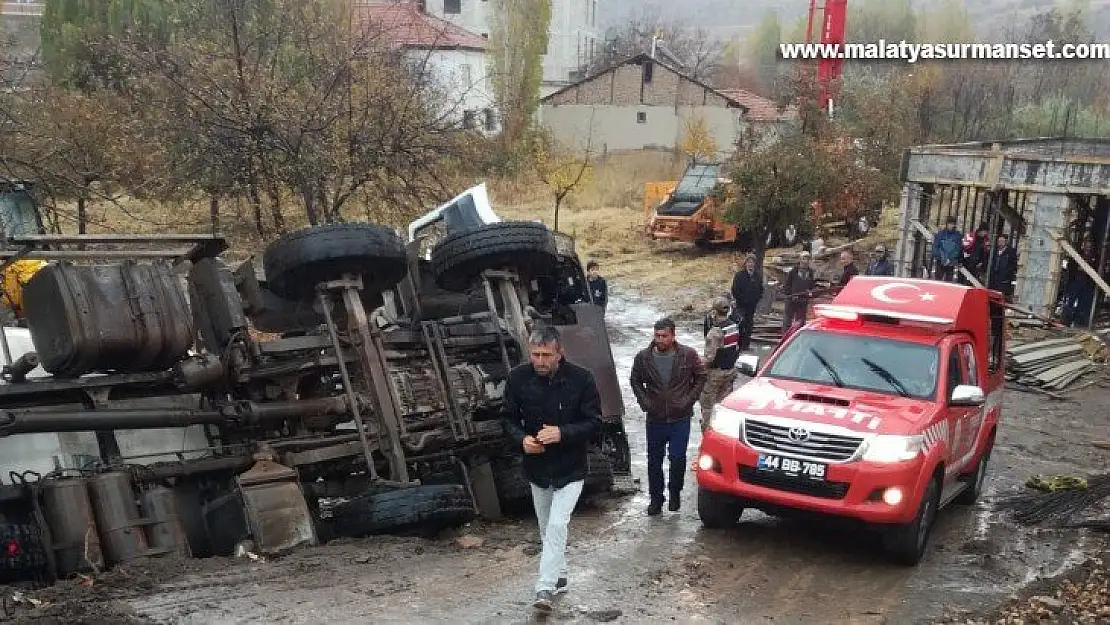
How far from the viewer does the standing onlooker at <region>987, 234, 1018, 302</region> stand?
19.0m

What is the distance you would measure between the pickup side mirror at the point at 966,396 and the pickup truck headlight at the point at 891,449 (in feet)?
2.75

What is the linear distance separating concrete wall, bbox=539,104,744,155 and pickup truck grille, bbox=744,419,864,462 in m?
38.8

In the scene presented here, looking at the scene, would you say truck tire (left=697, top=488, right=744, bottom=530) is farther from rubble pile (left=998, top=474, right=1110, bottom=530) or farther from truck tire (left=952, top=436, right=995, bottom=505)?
rubble pile (left=998, top=474, right=1110, bottom=530)

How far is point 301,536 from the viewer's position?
7223mm

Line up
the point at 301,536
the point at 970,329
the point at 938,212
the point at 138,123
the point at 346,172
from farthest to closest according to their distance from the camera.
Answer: the point at 938,212 < the point at 138,123 < the point at 346,172 < the point at 970,329 < the point at 301,536

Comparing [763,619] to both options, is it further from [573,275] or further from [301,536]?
[573,275]

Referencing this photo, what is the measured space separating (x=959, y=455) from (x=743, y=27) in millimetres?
195865

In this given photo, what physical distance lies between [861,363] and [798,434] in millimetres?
1318

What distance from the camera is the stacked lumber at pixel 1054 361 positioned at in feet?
49.8

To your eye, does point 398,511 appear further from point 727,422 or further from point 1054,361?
point 1054,361

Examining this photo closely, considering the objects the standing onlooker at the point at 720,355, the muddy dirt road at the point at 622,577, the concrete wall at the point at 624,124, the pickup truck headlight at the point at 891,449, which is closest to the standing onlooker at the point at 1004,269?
the standing onlooker at the point at 720,355

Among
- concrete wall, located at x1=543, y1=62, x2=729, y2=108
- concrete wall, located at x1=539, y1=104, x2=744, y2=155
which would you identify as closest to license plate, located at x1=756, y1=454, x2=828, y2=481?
concrete wall, located at x1=539, y1=104, x2=744, y2=155

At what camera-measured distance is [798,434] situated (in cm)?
745

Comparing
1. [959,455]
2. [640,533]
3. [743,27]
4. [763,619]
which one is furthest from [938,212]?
[743,27]
